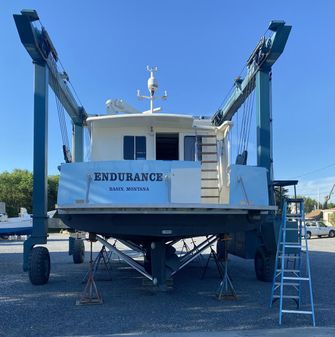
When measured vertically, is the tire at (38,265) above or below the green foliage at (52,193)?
below

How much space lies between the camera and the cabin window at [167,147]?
1012 cm

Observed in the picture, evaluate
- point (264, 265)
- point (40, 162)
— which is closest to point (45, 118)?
point (40, 162)

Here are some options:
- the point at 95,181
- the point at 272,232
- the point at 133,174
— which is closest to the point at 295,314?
the point at 272,232

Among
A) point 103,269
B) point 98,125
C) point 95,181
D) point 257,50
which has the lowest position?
point 103,269

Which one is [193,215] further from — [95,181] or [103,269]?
[103,269]

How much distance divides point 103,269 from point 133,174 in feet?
20.7

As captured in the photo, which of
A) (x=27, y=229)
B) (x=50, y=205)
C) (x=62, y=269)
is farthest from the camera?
(x=50, y=205)

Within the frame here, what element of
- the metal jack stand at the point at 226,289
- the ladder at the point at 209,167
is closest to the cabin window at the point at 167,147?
the ladder at the point at 209,167

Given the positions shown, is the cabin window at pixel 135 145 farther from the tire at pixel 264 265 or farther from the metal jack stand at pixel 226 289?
the tire at pixel 264 265

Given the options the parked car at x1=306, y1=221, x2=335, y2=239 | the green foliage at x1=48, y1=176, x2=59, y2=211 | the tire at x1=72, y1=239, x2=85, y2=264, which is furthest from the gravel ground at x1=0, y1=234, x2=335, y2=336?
the green foliage at x1=48, y1=176, x2=59, y2=211

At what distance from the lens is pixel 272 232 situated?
9.84 metres

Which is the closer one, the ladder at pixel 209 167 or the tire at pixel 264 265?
the ladder at pixel 209 167

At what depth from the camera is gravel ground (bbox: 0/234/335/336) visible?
643 centimetres

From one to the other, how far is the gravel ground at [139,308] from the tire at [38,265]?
220 mm
